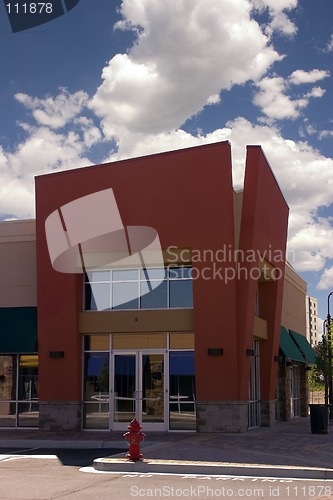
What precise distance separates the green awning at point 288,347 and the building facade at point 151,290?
4874 mm

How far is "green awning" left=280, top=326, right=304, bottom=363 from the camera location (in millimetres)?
28094

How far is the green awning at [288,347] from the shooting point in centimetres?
2809

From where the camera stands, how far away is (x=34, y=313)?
23844 millimetres

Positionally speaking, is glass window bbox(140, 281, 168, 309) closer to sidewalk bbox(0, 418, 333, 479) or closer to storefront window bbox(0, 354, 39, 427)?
sidewalk bbox(0, 418, 333, 479)

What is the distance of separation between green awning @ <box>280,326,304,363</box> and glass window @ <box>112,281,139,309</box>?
26.4ft

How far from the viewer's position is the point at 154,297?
2239 centimetres

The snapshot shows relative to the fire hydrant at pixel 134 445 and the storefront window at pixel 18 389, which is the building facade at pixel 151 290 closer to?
the storefront window at pixel 18 389

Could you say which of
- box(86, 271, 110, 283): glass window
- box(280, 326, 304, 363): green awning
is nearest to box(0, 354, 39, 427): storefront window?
box(86, 271, 110, 283): glass window

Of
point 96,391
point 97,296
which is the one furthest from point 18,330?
point 96,391

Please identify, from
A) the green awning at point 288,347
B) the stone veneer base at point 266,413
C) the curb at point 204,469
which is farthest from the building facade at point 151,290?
the curb at point 204,469

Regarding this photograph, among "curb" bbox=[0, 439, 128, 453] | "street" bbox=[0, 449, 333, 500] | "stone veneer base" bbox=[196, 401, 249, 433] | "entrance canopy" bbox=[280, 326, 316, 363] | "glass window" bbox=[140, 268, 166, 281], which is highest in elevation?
"glass window" bbox=[140, 268, 166, 281]

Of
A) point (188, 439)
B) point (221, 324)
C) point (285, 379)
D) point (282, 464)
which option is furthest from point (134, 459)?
point (285, 379)

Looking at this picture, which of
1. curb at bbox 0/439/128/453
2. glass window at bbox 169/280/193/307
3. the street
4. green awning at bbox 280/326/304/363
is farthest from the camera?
green awning at bbox 280/326/304/363

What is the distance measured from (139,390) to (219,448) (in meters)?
5.62
